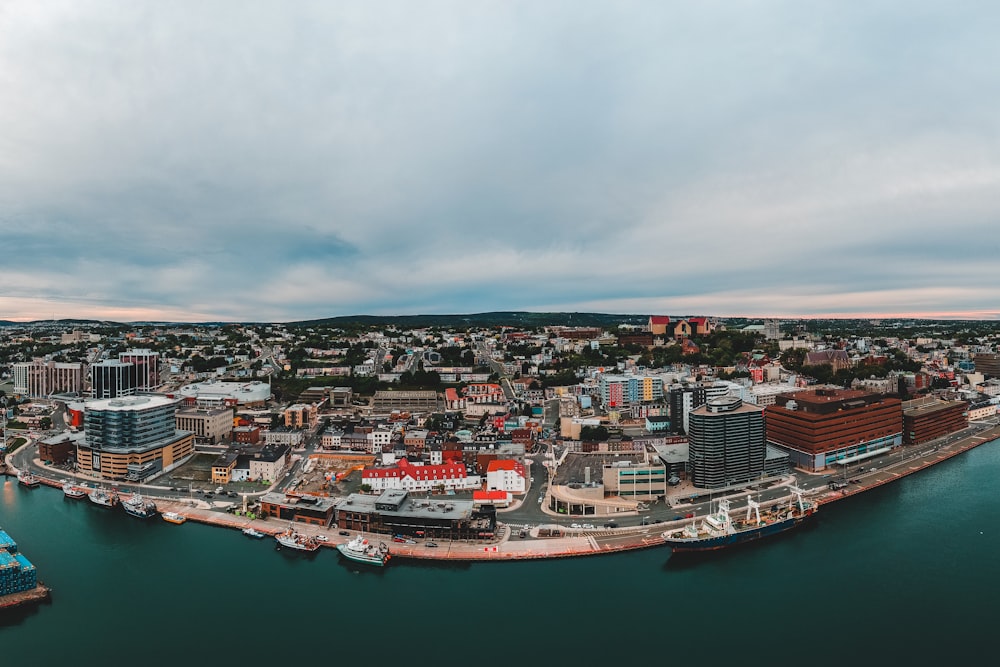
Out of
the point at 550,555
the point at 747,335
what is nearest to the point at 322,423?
the point at 550,555

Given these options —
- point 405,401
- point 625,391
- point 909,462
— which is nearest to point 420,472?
point 405,401

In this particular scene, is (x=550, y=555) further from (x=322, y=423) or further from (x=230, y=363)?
(x=230, y=363)

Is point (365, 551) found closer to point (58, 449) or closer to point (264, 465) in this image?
point (264, 465)

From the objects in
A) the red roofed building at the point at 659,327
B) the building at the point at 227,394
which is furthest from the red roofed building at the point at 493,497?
the red roofed building at the point at 659,327

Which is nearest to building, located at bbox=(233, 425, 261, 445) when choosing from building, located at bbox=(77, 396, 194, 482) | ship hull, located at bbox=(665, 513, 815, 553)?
building, located at bbox=(77, 396, 194, 482)

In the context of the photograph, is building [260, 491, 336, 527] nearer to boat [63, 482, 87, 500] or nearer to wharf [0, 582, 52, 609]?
wharf [0, 582, 52, 609]

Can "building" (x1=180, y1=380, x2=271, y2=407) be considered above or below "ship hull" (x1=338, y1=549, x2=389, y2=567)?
above
